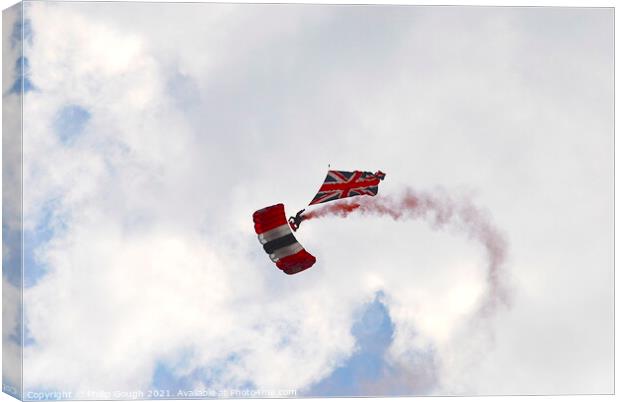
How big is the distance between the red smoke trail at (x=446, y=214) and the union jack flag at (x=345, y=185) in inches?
7.1

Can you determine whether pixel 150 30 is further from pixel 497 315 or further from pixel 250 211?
pixel 497 315

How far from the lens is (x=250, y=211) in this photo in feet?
72.8

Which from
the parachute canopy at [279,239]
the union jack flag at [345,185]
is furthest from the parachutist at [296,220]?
the union jack flag at [345,185]

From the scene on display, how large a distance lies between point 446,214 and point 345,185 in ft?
7.87

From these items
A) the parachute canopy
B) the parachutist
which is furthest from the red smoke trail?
the parachute canopy

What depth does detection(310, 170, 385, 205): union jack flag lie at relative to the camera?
Answer: 73.3 feet

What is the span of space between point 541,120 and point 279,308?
290 inches

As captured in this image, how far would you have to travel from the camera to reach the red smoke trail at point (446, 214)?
73.9 feet

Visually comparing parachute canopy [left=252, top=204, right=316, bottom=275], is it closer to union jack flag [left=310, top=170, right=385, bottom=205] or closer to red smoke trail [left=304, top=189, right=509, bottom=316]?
red smoke trail [left=304, top=189, right=509, bottom=316]

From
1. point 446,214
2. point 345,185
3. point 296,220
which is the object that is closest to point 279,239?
point 296,220

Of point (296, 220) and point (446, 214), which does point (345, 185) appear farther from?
point (446, 214)

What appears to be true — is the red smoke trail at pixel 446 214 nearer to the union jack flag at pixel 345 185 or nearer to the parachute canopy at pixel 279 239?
the union jack flag at pixel 345 185

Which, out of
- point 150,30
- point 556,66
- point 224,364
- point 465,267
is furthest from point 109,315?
point 556,66

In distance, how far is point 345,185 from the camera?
2238cm
